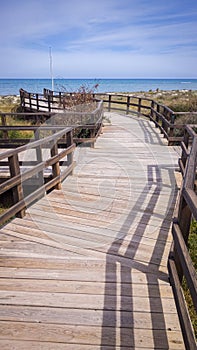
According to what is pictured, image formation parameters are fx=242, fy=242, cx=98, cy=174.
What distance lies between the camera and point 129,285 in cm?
217

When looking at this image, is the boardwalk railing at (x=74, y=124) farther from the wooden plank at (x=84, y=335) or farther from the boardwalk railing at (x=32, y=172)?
the wooden plank at (x=84, y=335)

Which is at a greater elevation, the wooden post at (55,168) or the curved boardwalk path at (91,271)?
the wooden post at (55,168)

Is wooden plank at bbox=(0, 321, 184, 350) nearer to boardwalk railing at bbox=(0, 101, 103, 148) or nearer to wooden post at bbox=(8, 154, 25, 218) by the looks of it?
wooden post at bbox=(8, 154, 25, 218)

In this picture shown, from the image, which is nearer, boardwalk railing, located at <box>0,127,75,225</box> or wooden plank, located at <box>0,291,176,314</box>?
wooden plank, located at <box>0,291,176,314</box>

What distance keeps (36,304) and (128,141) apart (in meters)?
6.57

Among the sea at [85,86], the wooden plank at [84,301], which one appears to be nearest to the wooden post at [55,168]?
the wooden plank at [84,301]

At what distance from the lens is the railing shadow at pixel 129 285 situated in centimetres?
172

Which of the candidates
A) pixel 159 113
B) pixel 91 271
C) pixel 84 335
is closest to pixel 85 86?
pixel 159 113

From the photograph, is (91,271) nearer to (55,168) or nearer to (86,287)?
(86,287)

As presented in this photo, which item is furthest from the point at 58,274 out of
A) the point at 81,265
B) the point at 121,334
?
the point at 121,334

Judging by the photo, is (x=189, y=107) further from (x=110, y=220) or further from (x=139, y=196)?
(x=110, y=220)

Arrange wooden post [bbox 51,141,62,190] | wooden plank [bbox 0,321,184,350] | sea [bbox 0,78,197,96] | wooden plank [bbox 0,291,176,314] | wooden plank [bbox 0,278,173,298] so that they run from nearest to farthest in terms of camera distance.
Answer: wooden plank [bbox 0,321,184,350]
wooden plank [bbox 0,291,176,314]
wooden plank [bbox 0,278,173,298]
wooden post [bbox 51,141,62,190]
sea [bbox 0,78,197,96]

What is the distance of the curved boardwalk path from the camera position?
1.73 metres

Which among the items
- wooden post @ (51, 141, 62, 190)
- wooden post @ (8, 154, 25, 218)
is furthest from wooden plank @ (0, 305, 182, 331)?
wooden post @ (51, 141, 62, 190)
